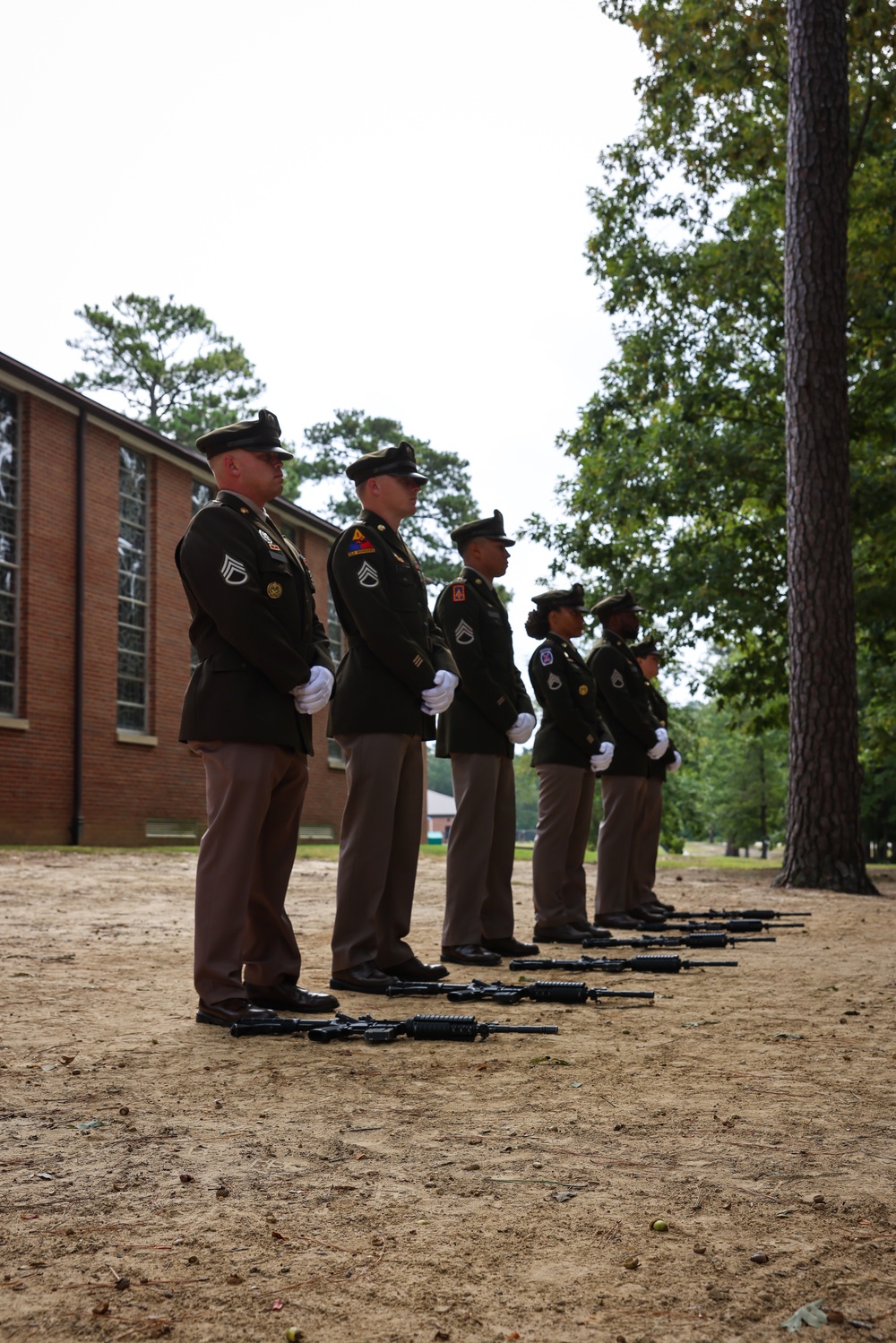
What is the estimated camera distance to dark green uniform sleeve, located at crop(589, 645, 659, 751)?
9.68m

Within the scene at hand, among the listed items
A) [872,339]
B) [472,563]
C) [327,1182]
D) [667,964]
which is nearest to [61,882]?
[472,563]

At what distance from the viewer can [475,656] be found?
290 inches

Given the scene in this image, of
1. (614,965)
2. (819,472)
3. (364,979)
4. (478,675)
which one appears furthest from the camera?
(819,472)

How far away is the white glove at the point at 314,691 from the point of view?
5.18 metres

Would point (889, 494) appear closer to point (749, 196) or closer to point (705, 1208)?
point (749, 196)

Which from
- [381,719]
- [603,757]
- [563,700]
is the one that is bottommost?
[603,757]

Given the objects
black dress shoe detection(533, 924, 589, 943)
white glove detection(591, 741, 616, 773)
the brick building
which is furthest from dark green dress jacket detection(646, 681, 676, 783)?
the brick building

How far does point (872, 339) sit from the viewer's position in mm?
20422

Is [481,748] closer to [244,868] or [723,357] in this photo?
[244,868]

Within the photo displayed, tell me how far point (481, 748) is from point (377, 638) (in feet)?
4.80

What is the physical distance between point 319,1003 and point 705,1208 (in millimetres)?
2761

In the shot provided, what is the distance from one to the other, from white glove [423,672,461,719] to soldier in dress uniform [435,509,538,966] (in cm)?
99

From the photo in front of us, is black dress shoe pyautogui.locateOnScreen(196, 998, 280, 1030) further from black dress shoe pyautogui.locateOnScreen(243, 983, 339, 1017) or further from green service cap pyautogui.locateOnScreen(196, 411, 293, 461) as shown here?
green service cap pyautogui.locateOnScreen(196, 411, 293, 461)

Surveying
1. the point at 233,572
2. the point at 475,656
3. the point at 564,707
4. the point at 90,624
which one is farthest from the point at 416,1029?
the point at 90,624
